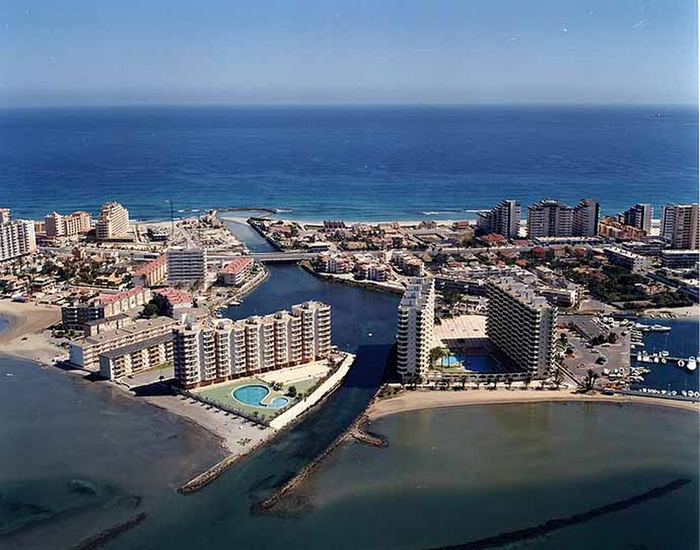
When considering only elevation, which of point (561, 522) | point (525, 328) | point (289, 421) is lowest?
point (561, 522)

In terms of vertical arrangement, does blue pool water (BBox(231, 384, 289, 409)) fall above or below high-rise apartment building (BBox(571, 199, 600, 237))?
below

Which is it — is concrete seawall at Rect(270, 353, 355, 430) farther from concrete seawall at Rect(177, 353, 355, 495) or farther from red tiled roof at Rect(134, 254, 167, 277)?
red tiled roof at Rect(134, 254, 167, 277)

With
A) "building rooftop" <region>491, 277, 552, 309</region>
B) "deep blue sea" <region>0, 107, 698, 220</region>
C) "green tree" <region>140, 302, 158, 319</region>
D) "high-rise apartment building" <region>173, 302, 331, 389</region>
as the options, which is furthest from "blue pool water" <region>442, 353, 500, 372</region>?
"deep blue sea" <region>0, 107, 698, 220</region>

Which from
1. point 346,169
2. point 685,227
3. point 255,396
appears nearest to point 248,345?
point 255,396

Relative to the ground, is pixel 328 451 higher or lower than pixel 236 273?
lower

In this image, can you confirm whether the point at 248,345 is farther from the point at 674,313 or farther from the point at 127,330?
the point at 674,313

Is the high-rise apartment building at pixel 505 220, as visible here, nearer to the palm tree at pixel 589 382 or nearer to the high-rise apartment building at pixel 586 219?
the high-rise apartment building at pixel 586 219
